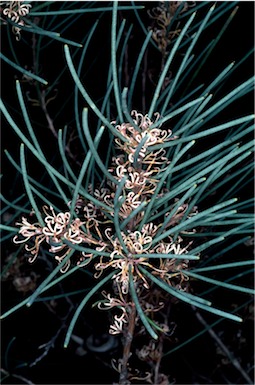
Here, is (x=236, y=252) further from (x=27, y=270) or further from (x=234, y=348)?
(x=27, y=270)

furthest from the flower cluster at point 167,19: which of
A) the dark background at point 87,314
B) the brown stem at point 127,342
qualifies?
the brown stem at point 127,342

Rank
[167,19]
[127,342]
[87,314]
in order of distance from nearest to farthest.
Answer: [127,342]
[167,19]
[87,314]

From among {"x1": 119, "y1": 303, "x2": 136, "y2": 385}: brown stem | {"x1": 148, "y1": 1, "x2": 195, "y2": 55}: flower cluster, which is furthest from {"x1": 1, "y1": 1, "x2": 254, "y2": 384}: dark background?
{"x1": 119, "y1": 303, "x2": 136, "y2": 385}: brown stem

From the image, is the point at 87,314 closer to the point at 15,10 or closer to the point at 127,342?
the point at 127,342

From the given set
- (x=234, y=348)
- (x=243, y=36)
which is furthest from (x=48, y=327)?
(x=243, y=36)

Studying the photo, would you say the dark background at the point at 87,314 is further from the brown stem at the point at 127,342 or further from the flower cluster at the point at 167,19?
the brown stem at the point at 127,342

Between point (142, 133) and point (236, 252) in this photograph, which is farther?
point (236, 252)

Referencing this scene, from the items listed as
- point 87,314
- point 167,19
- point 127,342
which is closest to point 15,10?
point 167,19

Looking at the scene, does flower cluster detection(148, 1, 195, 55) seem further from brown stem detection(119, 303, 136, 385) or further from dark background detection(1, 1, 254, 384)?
brown stem detection(119, 303, 136, 385)
